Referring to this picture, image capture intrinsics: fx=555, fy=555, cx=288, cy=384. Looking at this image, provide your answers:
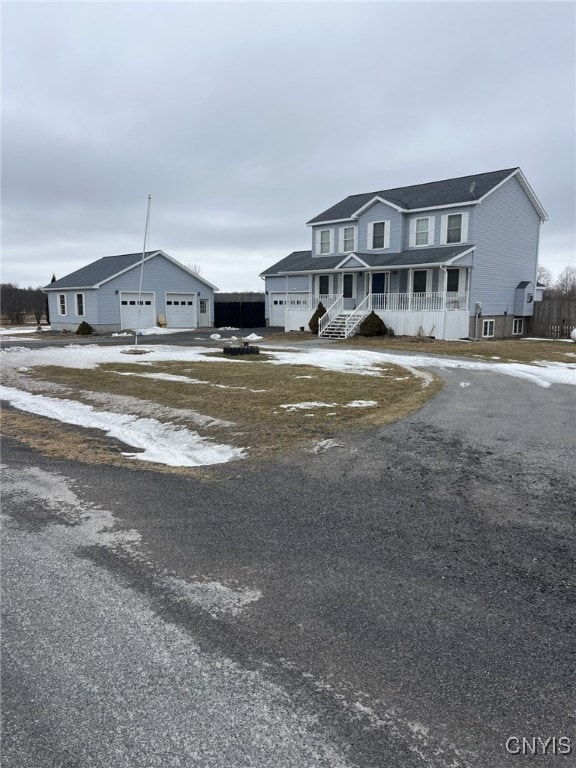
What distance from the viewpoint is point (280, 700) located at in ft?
8.48

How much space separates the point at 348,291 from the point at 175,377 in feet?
59.0

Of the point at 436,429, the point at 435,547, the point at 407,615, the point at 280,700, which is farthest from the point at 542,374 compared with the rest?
the point at 280,700

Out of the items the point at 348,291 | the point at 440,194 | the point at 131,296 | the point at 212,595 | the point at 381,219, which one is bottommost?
the point at 212,595

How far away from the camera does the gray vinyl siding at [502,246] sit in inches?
1032

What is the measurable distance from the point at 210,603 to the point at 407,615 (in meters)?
1.20

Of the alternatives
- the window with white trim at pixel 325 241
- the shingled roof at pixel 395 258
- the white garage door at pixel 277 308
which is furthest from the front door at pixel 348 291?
the white garage door at pixel 277 308

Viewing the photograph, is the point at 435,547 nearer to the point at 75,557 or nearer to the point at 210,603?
the point at 210,603

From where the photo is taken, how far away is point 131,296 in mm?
35125

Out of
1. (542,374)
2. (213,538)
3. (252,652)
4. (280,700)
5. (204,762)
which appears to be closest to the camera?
(204,762)

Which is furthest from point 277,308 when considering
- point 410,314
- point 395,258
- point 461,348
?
point 461,348

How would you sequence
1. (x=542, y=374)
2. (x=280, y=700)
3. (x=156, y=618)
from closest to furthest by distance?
(x=280, y=700) < (x=156, y=618) < (x=542, y=374)

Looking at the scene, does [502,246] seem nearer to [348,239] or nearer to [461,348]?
[348,239]

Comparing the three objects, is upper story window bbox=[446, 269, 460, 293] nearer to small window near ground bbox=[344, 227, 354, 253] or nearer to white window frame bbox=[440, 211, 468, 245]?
white window frame bbox=[440, 211, 468, 245]

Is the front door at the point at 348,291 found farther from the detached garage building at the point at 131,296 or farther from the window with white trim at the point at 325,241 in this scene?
the detached garage building at the point at 131,296
